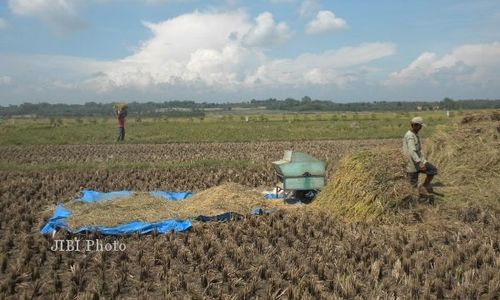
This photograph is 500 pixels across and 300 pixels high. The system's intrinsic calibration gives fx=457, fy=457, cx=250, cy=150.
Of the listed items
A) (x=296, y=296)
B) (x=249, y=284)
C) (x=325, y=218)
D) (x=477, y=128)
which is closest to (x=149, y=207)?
(x=325, y=218)

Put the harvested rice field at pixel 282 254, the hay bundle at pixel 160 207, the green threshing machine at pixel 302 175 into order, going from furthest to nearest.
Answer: the green threshing machine at pixel 302 175 < the hay bundle at pixel 160 207 < the harvested rice field at pixel 282 254

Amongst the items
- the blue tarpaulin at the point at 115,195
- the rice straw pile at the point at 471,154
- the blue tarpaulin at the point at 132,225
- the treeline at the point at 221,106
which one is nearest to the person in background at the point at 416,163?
the rice straw pile at the point at 471,154

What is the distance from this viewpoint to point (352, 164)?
7.46 metres

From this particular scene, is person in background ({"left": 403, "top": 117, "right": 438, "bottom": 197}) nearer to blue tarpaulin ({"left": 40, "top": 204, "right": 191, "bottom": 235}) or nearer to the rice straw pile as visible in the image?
the rice straw pile

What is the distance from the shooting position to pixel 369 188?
23.1 feet

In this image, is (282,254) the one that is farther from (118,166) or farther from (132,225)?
(118,166)

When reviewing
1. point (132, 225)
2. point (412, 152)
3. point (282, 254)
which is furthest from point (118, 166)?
point (282, 254)

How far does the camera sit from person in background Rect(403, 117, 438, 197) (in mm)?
7520

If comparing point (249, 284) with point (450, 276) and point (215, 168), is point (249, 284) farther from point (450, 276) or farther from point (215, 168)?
point (215, 168)

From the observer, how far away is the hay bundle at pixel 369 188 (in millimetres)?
6910

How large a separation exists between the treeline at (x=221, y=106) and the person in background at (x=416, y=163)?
67527 mm

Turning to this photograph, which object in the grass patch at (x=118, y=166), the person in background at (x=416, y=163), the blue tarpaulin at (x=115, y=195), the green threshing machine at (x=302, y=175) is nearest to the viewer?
the person in background at (x=416, y=163)

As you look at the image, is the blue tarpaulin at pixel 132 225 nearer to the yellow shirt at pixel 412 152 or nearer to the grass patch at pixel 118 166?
the yellow shirt at pixel 412 152

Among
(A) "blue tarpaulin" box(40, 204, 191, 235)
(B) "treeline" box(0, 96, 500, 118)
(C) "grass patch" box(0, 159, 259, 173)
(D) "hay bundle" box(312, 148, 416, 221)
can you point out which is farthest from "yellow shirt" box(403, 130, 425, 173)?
(B) "treeline" box(0, 96, 500, 118)
